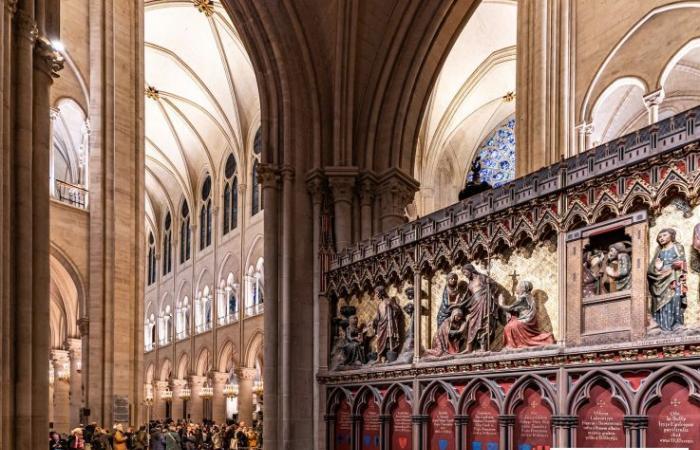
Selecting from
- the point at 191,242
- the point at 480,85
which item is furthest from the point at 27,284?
the point at 191,242

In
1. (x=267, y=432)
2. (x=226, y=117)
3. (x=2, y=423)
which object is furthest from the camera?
(x=226, y=117)

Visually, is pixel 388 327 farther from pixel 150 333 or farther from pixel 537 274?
pixel 150 333

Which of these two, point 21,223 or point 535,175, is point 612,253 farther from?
point 21,223

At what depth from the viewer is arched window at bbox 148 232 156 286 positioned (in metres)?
43.0

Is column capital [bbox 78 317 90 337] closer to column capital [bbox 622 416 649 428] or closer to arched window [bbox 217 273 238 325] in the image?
column capital [bbox 622 416 649 428]

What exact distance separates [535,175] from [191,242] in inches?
1222

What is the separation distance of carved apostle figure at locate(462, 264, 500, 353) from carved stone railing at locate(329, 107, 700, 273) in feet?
2.34

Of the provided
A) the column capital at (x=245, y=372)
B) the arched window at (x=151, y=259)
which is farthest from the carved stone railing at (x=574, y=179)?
the arched window at (x=151, y=259)

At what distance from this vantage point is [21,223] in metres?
7.20

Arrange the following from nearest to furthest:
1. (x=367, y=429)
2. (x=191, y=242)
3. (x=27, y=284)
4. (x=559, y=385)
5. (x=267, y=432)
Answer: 1. (x=27, y=284)
2. (x=559, y=385)
3. (x=367, y=429)
4. (x=267, y=432)
5. (x=191, y=242)

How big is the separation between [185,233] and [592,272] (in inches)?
1321

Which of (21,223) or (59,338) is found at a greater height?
(21,223)

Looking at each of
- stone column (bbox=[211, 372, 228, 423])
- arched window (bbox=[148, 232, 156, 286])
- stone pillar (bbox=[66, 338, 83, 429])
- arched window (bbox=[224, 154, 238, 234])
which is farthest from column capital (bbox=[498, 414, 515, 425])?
arched window (bbox=[148, 232, 156, 286])

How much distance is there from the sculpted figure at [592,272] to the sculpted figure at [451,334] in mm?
2057
